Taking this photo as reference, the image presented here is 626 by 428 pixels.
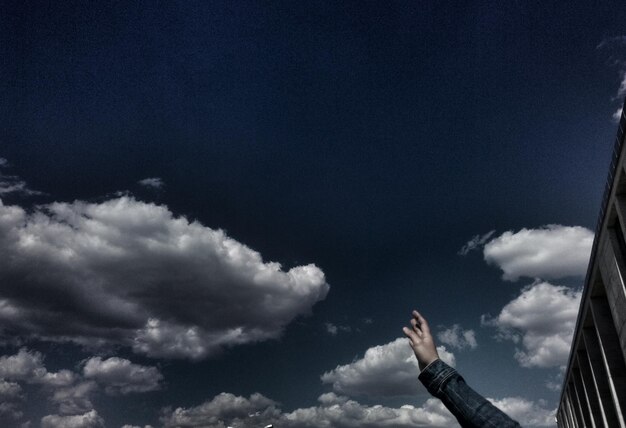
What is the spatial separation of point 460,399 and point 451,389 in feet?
0.24

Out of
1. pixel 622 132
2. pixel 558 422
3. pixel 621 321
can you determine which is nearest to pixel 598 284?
pixel 621 321

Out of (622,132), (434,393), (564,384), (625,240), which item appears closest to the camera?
(434,393)

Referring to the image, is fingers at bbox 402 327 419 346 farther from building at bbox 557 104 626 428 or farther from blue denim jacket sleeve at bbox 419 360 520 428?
building at bbox 557 104 626 428

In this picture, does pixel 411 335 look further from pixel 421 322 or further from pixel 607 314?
pixel 607 314

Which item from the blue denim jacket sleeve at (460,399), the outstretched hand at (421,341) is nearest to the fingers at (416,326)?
the outstretched hand at (421,341)

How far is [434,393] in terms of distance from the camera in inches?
103

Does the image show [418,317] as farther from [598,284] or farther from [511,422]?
[598,284]

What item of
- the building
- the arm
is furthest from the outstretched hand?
the building

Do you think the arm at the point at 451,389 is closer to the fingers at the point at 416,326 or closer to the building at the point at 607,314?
the fingers at the point at 416,326

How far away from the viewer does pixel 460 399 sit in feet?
8.07

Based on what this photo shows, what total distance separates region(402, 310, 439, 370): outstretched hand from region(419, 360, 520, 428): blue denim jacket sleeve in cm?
8

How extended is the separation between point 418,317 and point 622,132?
18.3 m

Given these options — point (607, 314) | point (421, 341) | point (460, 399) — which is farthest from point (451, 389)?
point (607, 314)

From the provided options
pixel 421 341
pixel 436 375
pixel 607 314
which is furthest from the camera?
pixel 607 314
